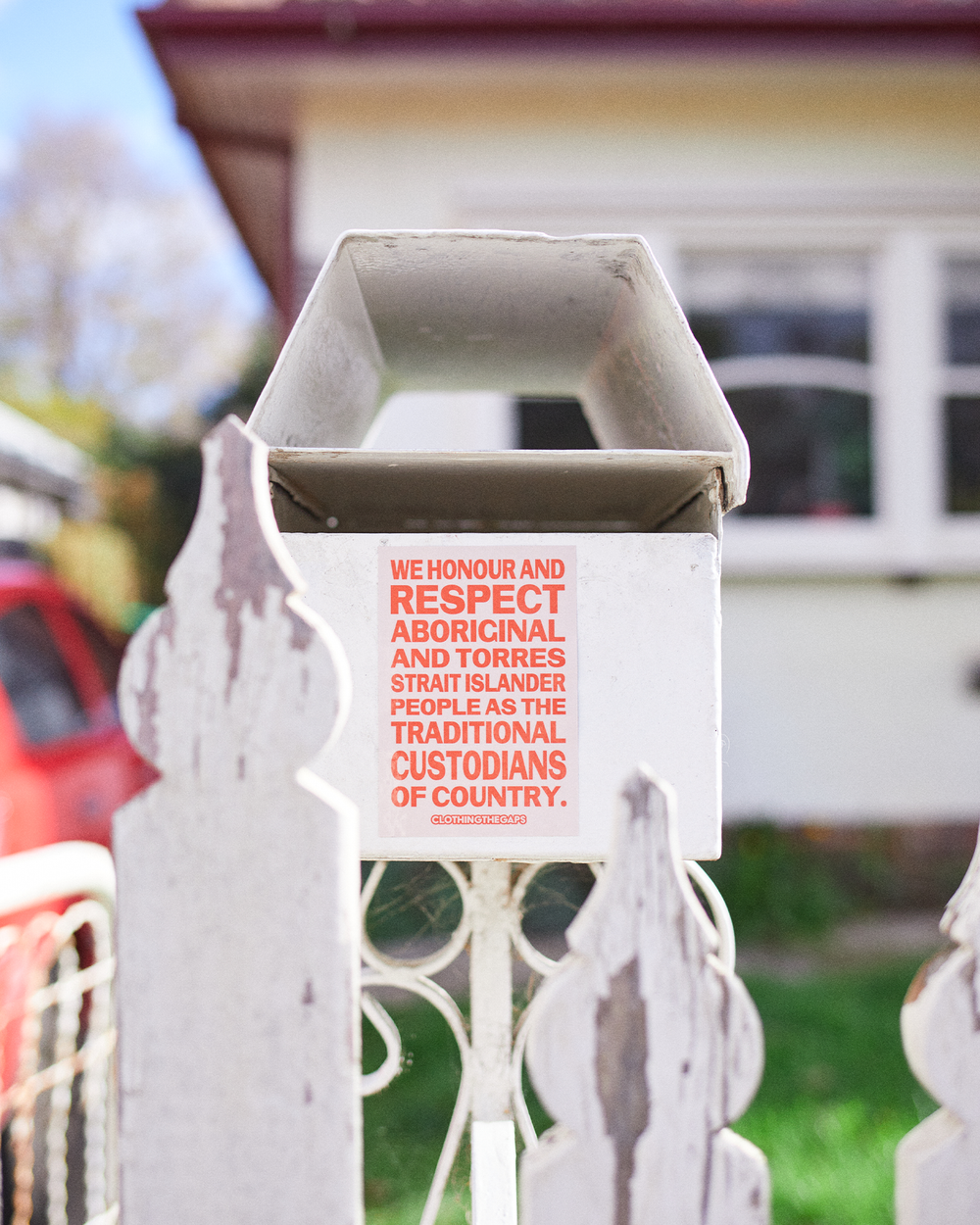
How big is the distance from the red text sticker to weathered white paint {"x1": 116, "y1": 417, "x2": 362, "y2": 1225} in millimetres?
145

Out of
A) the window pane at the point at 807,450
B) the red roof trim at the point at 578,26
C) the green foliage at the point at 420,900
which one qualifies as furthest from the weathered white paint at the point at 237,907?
the window pane at the point at 807,450

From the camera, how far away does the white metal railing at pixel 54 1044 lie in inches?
58.8

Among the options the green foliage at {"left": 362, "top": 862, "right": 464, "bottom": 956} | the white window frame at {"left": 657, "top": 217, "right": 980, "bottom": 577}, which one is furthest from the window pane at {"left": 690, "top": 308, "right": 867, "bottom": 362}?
the green foliage at {"left": 362, "top": 862, "right": 464, "bottom": 956}

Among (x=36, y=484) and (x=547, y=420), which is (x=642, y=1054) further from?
(x=36, y=484)

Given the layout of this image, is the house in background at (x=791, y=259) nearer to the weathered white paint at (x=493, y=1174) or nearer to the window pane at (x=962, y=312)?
the window pane at (x=962, y=312)

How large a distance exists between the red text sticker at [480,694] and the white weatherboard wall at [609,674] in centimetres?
1

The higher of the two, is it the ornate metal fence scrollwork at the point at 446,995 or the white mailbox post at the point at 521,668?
the white mailbox post at the point at 521,668

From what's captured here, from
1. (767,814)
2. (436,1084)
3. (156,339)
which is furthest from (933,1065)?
(156,339)

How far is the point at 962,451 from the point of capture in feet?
13.7

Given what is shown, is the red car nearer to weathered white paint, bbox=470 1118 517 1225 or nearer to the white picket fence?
weathered white paint, bbox=470 1118 517 1225

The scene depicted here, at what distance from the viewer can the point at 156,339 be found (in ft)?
62.2

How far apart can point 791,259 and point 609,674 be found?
12.4 ft

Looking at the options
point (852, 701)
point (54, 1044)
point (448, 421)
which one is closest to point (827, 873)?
point (852, 701)

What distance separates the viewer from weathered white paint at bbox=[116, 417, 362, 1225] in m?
0.71
